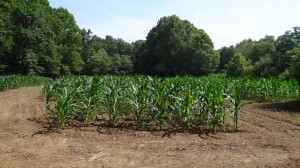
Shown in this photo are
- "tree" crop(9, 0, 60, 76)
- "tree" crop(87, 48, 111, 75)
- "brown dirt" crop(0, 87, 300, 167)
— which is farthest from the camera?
"tree" crop(87, 48, 111, 75)

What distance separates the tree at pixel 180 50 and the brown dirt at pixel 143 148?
3823 cm

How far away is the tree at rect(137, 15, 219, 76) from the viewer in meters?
46.0

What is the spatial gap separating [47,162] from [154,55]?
45777mm

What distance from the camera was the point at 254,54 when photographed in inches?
2233

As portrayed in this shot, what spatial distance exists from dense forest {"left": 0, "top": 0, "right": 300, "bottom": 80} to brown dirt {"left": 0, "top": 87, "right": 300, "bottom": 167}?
22.9 metres

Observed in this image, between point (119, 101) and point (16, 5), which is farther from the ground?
point (16, 5)

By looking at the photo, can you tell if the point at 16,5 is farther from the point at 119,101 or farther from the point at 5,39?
the point at 119,101

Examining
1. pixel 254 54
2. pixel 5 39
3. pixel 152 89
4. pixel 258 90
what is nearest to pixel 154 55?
pixel 254 54

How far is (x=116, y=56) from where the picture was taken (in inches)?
2365

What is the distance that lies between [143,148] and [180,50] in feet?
135

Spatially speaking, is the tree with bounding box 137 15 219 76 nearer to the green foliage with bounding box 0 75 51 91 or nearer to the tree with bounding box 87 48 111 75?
the tree with bounding box 87 48 111 75

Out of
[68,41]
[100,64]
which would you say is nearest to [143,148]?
[68,41]

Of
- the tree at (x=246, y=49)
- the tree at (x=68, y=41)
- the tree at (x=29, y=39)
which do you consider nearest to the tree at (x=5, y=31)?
the tree at (x=29, y=39)

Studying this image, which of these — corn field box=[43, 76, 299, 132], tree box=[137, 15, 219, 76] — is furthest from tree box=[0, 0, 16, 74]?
tree box=[137, 15, 219, 76]
